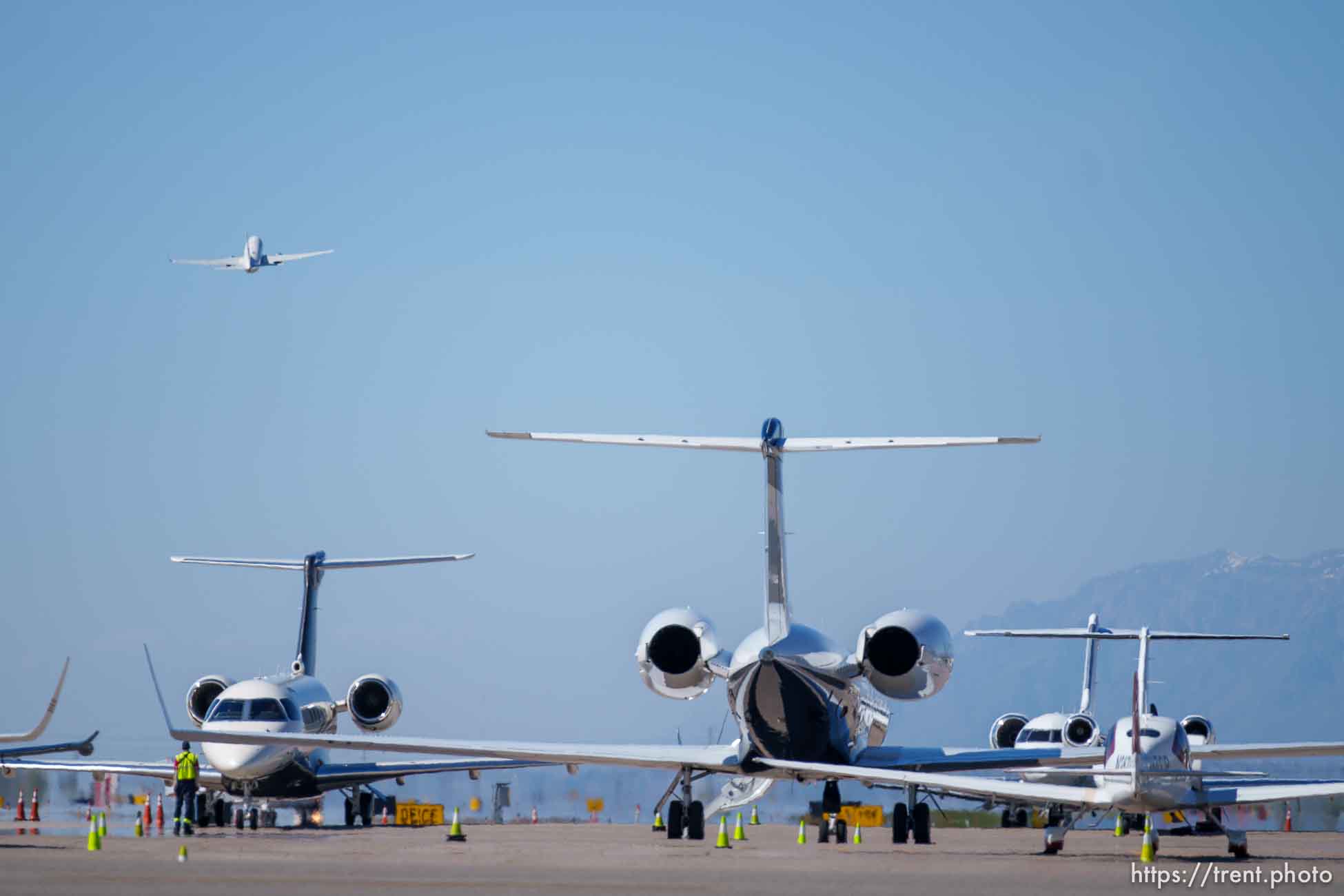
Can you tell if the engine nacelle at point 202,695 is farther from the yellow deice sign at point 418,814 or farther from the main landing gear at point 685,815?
the main landing gear at point 685,815

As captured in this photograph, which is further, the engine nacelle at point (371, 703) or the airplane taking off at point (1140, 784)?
the engine nacelle at point (371, 703)

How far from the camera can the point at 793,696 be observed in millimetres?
26156

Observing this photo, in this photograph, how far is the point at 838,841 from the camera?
29266 mm

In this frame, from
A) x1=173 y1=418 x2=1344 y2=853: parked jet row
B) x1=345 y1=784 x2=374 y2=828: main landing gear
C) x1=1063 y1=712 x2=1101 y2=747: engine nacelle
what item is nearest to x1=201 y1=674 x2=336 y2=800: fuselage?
x1=345 y1=784 x2=374 y2=828: main landing gear

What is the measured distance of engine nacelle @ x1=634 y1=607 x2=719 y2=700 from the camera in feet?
93.4

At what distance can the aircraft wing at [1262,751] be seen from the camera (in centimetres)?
2552

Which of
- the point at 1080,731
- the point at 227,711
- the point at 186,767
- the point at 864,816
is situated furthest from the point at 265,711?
the point at 1080,731

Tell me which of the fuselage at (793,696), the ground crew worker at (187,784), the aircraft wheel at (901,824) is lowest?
the aircraft wheel at (901,824)

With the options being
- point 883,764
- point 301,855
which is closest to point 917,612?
point 883,764

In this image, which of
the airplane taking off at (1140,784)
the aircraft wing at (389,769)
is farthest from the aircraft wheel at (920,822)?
the aircraft wing at (389,769)

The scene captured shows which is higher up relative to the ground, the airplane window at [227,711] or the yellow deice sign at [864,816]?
the airplane window at [227,711]

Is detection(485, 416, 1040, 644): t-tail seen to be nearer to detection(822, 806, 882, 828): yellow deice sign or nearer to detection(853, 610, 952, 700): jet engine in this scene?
detection(853, 610, 952, 700): jet engine

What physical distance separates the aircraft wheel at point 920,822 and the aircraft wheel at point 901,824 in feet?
0.33

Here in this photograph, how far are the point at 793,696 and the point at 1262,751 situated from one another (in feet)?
24.4
